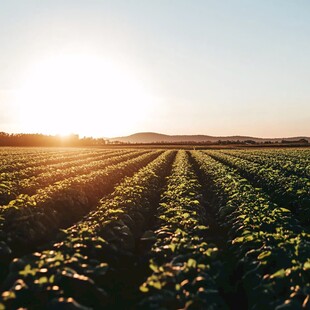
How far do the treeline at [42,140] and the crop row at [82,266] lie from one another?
103 meters

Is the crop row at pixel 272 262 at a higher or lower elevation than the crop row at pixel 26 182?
lower

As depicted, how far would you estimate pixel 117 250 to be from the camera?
8516mm

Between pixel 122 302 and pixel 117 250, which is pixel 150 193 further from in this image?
pixel 122 302

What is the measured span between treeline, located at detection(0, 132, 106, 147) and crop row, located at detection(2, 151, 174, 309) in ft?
337

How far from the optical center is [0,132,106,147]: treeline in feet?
349

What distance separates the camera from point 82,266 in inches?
249

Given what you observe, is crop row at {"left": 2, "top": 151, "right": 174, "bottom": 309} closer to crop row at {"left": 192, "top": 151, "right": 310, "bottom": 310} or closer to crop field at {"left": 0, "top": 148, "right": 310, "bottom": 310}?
crop field at {"left": 0, "top": 148, "right": 310, "bottom": 310}

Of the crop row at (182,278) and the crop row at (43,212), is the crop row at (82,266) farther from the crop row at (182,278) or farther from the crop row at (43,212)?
the crop row at (43,212)

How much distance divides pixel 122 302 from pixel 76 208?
290 inches

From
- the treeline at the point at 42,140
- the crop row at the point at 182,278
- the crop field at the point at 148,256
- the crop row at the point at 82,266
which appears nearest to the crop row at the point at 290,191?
the crop field at the point at 148,256

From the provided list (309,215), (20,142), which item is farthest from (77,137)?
(309,215)

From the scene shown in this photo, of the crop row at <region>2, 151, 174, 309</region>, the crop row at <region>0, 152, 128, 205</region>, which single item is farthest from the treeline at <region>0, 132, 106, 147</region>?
the crop row at <region>2, 151, 174, 309</region>

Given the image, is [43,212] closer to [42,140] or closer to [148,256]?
[148,256]

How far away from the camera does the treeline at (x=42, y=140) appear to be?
349ft
